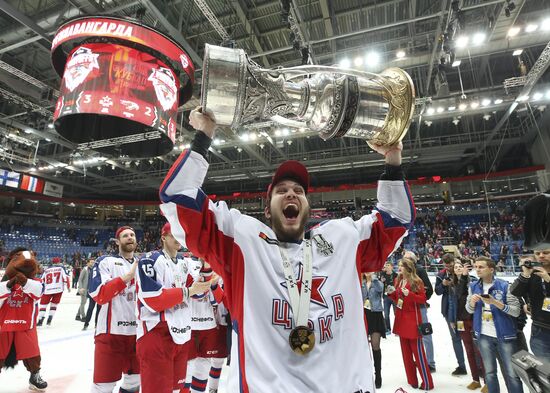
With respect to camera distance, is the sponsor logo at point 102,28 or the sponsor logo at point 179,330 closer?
the sponsor logo at point 179,330

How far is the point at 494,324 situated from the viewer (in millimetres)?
3596

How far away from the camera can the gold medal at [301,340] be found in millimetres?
1096

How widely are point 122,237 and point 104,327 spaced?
0.88 meters

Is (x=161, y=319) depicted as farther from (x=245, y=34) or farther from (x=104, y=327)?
(x=245, y=34)

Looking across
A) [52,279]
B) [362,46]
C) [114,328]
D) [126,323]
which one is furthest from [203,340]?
[362,46]

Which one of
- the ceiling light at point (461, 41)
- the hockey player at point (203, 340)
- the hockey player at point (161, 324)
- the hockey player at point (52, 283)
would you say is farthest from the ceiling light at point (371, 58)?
the hockey player at point (52, 283)

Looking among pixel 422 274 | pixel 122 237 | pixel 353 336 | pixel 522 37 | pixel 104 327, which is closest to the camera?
pixel 353 336

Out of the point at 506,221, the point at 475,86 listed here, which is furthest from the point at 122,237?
the point at 506,221

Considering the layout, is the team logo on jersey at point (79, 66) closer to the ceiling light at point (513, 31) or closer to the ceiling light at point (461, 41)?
the ceiling light at point (461, 41)

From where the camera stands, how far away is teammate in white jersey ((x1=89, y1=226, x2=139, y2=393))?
2.69 m

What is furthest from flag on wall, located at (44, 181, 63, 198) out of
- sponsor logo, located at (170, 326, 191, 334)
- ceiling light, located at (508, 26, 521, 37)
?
ceiling light, located at (508, 26, 521, 37)

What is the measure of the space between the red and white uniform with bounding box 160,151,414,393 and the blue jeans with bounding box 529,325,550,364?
9.40ft

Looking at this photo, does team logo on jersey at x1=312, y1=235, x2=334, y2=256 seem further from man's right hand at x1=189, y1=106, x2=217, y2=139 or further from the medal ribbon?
man's right hand at x1=189, y1=106, x2=217, y2=139

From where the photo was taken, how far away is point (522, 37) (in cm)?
844
